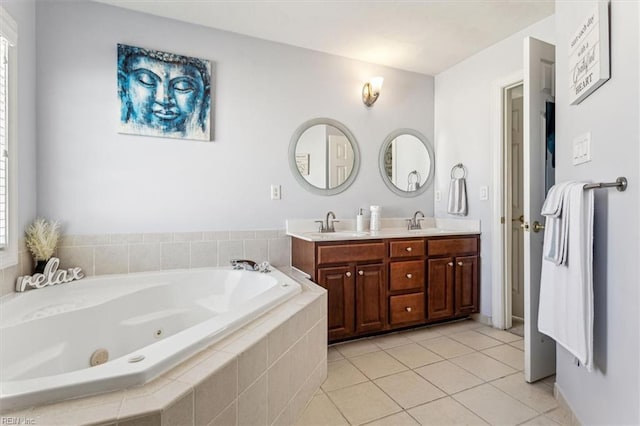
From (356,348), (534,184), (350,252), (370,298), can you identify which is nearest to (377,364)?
(356,348)

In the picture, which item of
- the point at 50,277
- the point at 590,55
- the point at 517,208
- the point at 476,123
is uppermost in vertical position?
the point at 476,123

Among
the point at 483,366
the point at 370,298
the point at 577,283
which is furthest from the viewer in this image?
the point at 370,298

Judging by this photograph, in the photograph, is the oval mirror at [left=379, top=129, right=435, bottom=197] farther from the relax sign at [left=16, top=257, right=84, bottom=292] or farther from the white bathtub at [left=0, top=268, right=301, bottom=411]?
the relax sign at [left=16, top=257, right=84, bottom=292]

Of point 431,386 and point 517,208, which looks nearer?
point 431,386

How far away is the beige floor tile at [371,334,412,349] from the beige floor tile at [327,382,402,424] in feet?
1.95

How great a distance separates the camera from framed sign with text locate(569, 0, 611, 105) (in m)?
1.19

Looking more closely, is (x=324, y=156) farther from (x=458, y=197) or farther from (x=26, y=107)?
(x=26, y=107)

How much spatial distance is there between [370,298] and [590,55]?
1881 millimetres

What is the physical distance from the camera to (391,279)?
2584 millimetres

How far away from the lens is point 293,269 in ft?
8.59

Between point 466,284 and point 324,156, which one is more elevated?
point 324,156

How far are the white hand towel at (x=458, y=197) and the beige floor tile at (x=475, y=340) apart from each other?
106 centimetres

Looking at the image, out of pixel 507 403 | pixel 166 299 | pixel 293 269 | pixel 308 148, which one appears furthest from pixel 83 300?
pixel 507 403

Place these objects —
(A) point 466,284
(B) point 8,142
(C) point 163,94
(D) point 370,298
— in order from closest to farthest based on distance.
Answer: (B) point 8,142 → (C) point 163,94 → (D) point 370,298 → (A) point 466,284
